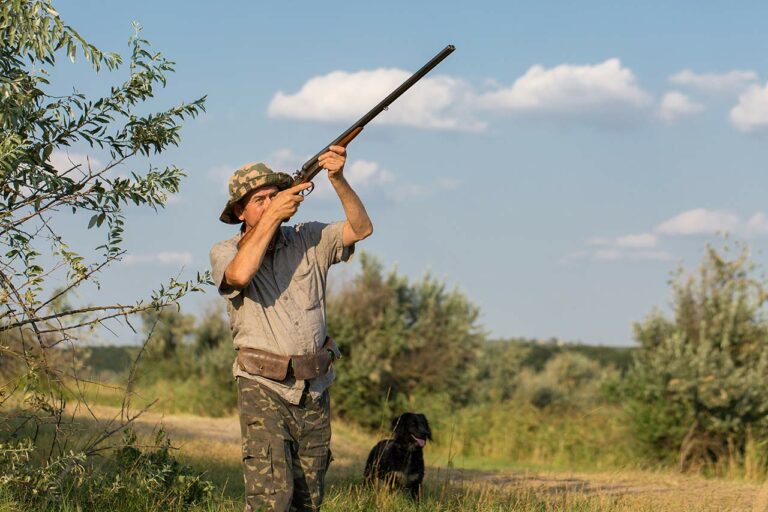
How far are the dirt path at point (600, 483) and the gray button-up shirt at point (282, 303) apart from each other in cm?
213

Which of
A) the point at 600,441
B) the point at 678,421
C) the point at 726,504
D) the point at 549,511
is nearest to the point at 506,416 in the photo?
the point at 600,441

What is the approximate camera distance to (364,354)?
2520cm

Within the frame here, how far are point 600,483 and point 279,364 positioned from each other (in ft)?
25.5

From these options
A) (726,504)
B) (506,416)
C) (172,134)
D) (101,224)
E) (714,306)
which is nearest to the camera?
(101,224)

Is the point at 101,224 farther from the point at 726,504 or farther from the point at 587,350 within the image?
the point at 587,350

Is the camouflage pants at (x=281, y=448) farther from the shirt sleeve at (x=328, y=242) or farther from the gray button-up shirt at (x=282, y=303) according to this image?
the shirt sleeve at (x=328, y=242)

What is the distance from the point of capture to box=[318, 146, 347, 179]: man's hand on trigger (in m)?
6.19

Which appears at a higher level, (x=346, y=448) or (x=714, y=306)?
(x=714, y=306)

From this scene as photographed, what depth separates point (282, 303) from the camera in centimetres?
598

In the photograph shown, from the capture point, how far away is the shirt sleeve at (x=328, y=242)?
20.5 ft

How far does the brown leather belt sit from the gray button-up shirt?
42 millimetres

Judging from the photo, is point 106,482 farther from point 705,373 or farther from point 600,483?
point 705,373

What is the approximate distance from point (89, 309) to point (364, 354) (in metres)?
18.2

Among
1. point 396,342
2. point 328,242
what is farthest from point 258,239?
point 396,342
